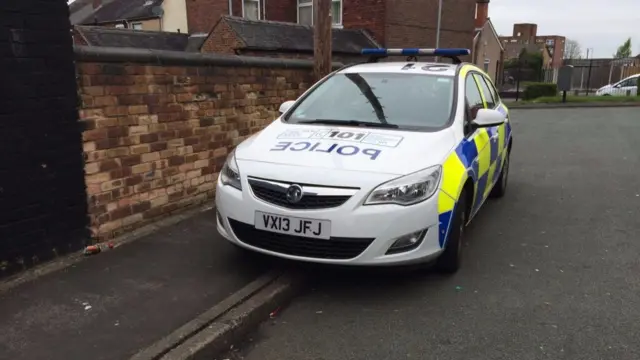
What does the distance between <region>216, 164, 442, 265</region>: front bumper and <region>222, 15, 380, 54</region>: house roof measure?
1211 cm

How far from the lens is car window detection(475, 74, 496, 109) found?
18.2ft

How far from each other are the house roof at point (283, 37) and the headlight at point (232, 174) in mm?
11616

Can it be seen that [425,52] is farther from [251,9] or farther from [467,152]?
[251,9]

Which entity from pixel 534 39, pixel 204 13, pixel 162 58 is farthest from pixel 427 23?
pixel 534 39

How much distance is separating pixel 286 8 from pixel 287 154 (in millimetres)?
19386

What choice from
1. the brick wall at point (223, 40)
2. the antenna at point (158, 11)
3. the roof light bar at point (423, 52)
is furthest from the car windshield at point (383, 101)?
the antenna at point (158, 11)

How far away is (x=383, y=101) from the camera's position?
4504mm

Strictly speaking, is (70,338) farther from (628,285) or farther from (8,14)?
(628,285)

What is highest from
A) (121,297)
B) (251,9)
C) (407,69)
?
(251,9)

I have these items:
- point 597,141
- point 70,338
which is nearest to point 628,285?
point 70,338

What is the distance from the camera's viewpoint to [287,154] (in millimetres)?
3699

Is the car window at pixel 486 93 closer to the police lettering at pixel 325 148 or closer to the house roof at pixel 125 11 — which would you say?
the police lettering at pixel 325 148

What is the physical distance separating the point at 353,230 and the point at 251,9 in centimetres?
2007

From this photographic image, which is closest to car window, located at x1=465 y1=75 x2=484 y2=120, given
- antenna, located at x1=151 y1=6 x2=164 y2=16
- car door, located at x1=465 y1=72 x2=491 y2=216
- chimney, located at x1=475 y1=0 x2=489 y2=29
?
car door, located at x1=465 y1=72 x2=491 y2=216
